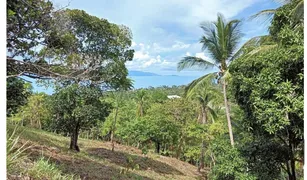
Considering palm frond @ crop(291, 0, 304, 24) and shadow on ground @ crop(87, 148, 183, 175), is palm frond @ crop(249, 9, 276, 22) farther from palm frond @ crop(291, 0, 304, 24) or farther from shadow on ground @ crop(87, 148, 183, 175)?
shadow on ground @ crop(87, 148, 183, 175)

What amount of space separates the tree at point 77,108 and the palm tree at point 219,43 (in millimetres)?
2244

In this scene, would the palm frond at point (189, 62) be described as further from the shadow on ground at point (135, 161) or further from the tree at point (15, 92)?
the tree at point (15, 92)

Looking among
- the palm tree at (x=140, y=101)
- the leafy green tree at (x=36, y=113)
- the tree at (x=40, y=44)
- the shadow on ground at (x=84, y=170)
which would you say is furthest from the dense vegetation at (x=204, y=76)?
the leafy green tree at (x=36, y=113)

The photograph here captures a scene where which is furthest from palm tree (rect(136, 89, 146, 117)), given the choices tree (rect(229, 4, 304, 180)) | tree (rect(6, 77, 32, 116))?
tree (rect(229, 4, 304, 180))

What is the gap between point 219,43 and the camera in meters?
6.64

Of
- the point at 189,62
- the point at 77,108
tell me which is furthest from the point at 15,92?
the point at 189,62

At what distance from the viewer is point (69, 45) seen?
291 cm

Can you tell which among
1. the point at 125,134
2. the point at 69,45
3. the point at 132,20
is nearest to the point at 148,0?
the point at 132,20

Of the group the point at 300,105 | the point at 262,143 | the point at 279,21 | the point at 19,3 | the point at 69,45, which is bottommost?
the point at 262,143

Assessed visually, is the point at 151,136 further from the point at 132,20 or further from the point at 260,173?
the point at 132,20

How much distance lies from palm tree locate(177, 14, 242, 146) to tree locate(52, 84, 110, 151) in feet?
7.36

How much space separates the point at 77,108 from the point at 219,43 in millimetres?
3865

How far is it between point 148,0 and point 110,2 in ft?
0.84

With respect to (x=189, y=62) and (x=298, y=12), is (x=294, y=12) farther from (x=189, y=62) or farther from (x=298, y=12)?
(x=189, y=62)
